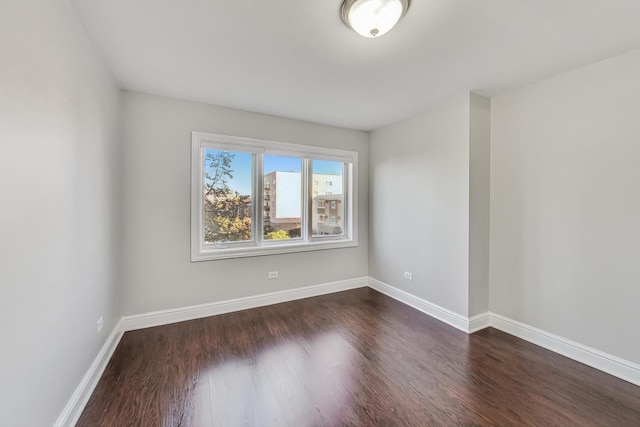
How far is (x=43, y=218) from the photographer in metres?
1.30

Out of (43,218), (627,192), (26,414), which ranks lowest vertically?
(26,414)

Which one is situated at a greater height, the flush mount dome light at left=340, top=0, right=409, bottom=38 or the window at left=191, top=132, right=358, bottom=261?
the flush mount dome light at left=340, top=0, right=409, bottom=38

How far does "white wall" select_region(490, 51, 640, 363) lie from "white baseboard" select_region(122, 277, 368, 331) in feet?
6.80

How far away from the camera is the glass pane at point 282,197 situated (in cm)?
347

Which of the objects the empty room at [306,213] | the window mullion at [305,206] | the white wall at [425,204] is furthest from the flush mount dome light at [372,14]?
the window mullion at [305,206]

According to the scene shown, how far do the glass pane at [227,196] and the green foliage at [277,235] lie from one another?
255 millimetres

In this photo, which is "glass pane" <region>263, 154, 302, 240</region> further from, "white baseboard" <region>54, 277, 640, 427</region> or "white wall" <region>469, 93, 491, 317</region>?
"white wall" <region>469, 93, 491, 317</region>

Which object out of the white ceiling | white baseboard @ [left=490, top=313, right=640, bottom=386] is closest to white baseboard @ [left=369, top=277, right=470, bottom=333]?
white baseboard @ [left=490, top=313, right=640, bottom=386]

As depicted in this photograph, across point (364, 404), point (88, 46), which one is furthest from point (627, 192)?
point (88, 46)

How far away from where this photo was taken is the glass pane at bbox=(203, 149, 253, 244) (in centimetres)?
312

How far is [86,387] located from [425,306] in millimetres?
3259

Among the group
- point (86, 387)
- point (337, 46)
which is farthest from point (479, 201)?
point (86, 387)

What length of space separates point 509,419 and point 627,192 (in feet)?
6.37

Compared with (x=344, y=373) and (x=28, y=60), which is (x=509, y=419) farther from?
(x=28, y=60)
